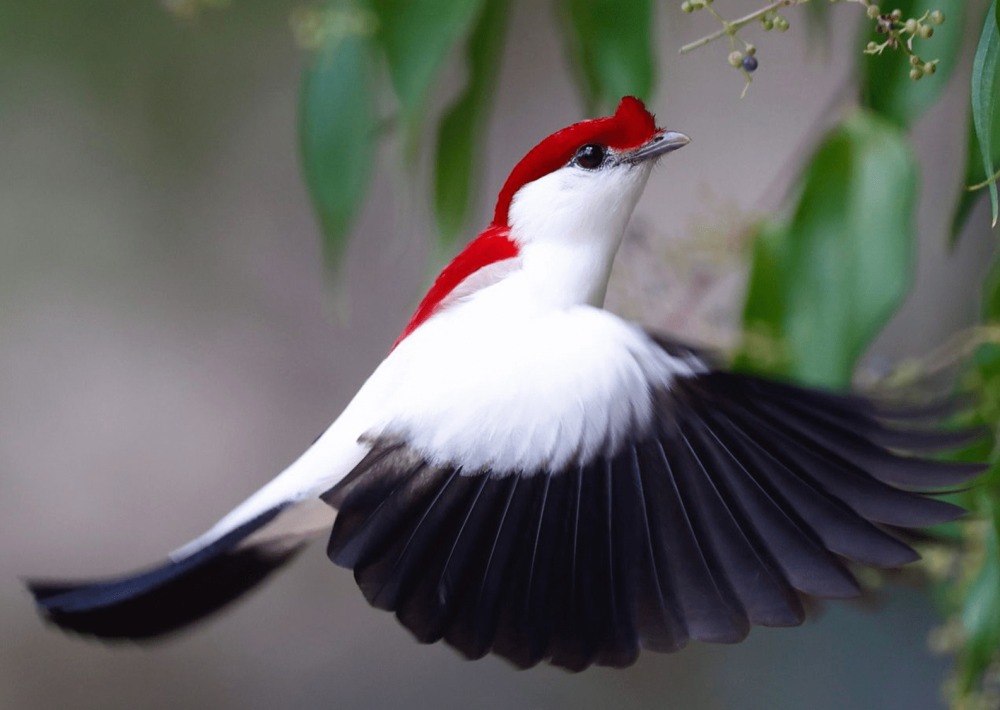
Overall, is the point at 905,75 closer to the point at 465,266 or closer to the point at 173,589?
the point at 465,266

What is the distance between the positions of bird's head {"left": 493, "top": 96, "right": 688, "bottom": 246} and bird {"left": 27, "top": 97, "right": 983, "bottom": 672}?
0.02 m

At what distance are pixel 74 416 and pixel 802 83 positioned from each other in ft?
5.54

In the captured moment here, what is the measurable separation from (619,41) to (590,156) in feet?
0.42

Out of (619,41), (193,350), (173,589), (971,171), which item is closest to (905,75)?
(971,171)

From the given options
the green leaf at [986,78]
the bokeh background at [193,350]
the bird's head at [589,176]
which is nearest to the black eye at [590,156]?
the bird's head at [589,176]

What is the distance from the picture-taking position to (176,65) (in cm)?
281

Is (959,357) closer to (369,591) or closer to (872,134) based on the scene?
(872,134)

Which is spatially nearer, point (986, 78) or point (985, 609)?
point (986, 78)

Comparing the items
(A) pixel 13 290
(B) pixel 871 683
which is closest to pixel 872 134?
(B) pixel 871 683

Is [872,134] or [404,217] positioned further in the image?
[404,217]

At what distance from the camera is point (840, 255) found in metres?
1.10

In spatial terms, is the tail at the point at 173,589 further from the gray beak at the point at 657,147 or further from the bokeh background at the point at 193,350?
the bokeh background at the point at 193,350

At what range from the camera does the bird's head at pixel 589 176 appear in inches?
39.8

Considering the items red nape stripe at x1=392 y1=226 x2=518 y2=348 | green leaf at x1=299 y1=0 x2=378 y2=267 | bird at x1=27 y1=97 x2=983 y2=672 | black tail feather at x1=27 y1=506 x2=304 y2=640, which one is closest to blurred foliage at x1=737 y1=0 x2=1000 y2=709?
bird at x1=27 y1=97 x2=983 y2=672
